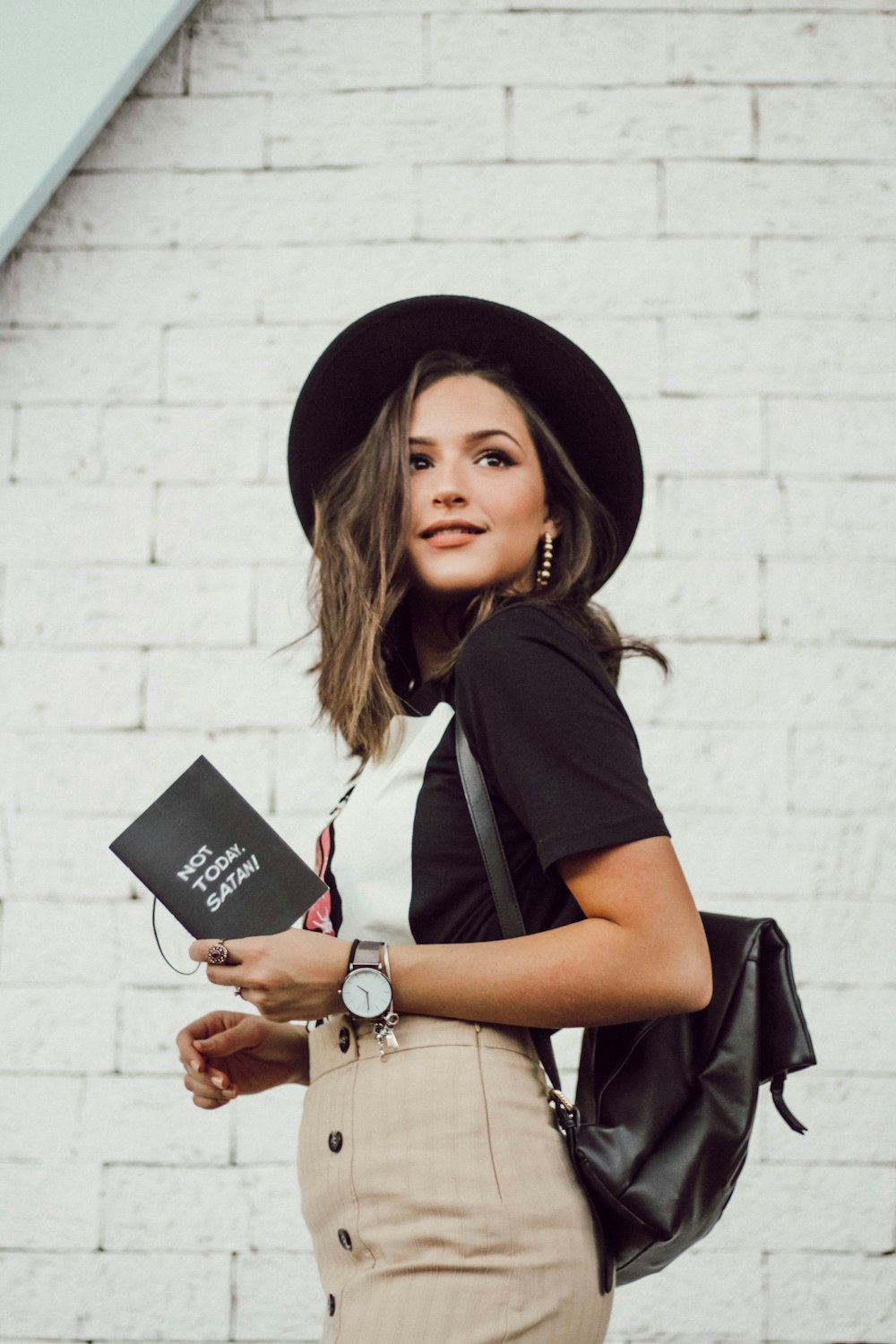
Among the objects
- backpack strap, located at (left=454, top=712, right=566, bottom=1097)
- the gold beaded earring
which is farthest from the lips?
backpack strap, located at (left=454, top=712, right=566, bottom=1097)

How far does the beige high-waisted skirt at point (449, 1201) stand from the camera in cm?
90

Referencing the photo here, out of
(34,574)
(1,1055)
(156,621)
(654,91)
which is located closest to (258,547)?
(156,621)

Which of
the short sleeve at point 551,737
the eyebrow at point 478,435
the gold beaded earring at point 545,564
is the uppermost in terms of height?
the eyebrow at point 478,435

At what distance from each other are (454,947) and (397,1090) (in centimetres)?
12

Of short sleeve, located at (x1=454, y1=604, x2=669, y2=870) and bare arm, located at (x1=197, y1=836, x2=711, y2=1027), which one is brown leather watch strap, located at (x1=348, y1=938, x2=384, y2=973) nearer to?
bare arm, located at (x1=197, y1=836, x2=711, y2=1027)

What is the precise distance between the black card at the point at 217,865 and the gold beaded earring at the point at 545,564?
1.58 feet

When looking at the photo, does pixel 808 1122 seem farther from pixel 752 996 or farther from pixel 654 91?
pixel 654 91

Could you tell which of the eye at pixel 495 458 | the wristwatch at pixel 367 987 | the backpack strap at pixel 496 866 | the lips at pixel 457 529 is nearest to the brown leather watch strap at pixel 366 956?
the wristwatch at pixel 367 987

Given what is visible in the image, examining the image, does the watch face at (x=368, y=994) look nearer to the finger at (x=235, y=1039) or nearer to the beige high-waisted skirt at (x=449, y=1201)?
the beige high-waisted skirt at (x=449, y=1201)

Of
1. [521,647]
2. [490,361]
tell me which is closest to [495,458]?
[490,361]

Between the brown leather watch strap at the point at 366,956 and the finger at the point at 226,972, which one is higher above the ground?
the brown leather watch strap at the point at 366,956

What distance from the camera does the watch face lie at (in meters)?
0.96

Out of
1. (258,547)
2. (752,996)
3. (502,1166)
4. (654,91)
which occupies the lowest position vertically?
(502,1166)

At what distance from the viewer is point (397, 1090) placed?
3.17 ft
